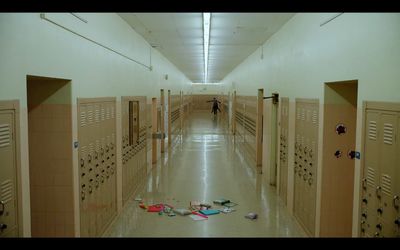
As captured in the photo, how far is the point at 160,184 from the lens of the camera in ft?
26.1

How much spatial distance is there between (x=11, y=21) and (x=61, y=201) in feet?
7.04

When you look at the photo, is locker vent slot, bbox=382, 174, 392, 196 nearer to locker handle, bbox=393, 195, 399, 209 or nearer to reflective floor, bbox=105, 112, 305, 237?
locker handle, bbox=393, 195, 399, 209

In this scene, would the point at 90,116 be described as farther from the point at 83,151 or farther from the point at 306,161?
the point at 306,161

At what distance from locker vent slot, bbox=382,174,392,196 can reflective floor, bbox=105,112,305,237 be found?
2.41 m

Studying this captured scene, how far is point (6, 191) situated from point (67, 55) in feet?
5.60

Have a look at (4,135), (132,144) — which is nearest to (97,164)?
(132,144)

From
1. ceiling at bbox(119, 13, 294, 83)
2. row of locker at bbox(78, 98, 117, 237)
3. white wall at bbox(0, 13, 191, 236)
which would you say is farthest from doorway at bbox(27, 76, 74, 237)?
ceiling at bbox(119, 13, 294, 83)

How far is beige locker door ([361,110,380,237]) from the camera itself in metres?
3.03

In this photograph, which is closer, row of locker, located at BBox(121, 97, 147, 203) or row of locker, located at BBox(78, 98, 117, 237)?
row of locker, located at BBox(78, 98, 117, 237)

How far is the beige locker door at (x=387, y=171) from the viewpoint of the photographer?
108 inches

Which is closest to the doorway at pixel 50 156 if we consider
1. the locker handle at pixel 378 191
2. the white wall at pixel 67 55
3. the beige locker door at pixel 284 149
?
the white wall at pixel 67 55

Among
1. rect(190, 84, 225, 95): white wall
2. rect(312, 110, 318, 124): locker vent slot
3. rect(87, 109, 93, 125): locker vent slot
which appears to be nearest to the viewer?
rect(87, 109, 93, 125): locker vent slot
